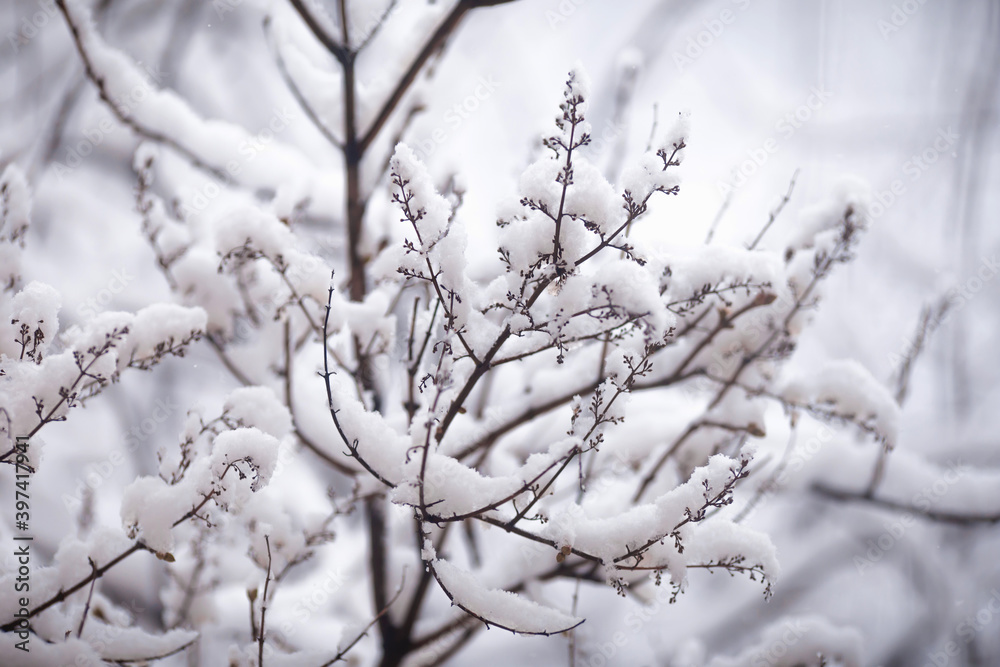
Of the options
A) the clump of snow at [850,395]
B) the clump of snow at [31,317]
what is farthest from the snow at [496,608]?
the clump of snow at [850,395]

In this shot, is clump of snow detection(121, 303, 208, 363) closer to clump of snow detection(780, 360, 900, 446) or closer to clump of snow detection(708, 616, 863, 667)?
clump of snow detection(780, 360, 900, 446)

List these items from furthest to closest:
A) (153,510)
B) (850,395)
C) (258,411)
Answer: (850,395)
(258,411)
(153,510)

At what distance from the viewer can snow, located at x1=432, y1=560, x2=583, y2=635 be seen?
1.05m

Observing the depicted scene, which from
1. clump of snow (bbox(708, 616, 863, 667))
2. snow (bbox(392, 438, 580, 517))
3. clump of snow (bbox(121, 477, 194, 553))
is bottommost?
clump of snow (bbox(708, 616, 863, 667))

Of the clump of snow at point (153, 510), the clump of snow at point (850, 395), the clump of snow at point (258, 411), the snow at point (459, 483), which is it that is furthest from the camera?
the clump of snow at point (850, 395)

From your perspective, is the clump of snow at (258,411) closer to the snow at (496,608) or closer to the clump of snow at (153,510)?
the clump of snow at (153,510)

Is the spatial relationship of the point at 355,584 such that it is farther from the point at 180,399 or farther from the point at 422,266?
the point at 180,399

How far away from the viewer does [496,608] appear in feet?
3.52

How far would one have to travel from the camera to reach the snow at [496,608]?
3.46ft

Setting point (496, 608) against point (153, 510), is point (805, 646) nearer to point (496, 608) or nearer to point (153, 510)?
point (496, 608)

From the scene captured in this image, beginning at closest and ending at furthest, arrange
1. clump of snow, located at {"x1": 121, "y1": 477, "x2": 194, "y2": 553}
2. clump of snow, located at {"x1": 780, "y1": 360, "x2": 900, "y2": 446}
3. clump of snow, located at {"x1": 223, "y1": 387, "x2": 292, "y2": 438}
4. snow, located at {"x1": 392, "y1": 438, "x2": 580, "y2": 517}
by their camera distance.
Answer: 1. snow, located at {"x1": 392, "y1": 438, "x2": 580, "y2": 517}
2. clump of snow, located at {"x1": 121, "y1": 477, "x2": 194, "y2": 553}
3. clump of snow, located at {"x1": 223, "y1": 387, "x2": 292, "y2": 438}
4. clump of snow, located at {"x1": 780, "y1": 360, "x2": 900, "y2": 446}

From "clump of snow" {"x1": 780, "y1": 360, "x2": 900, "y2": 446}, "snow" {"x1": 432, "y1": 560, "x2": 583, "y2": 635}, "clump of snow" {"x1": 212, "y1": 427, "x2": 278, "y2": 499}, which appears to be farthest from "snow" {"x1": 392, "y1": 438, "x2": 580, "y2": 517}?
"clump of snow" {"x1": 780, "y1": 360, "x2": 900, "y2": 446}

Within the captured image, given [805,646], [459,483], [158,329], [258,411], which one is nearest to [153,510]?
[258,411]

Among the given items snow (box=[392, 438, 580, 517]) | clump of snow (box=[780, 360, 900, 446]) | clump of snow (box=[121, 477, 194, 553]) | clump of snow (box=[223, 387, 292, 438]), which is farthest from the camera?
clump of snow (box=[780, 360, 900, 446])
